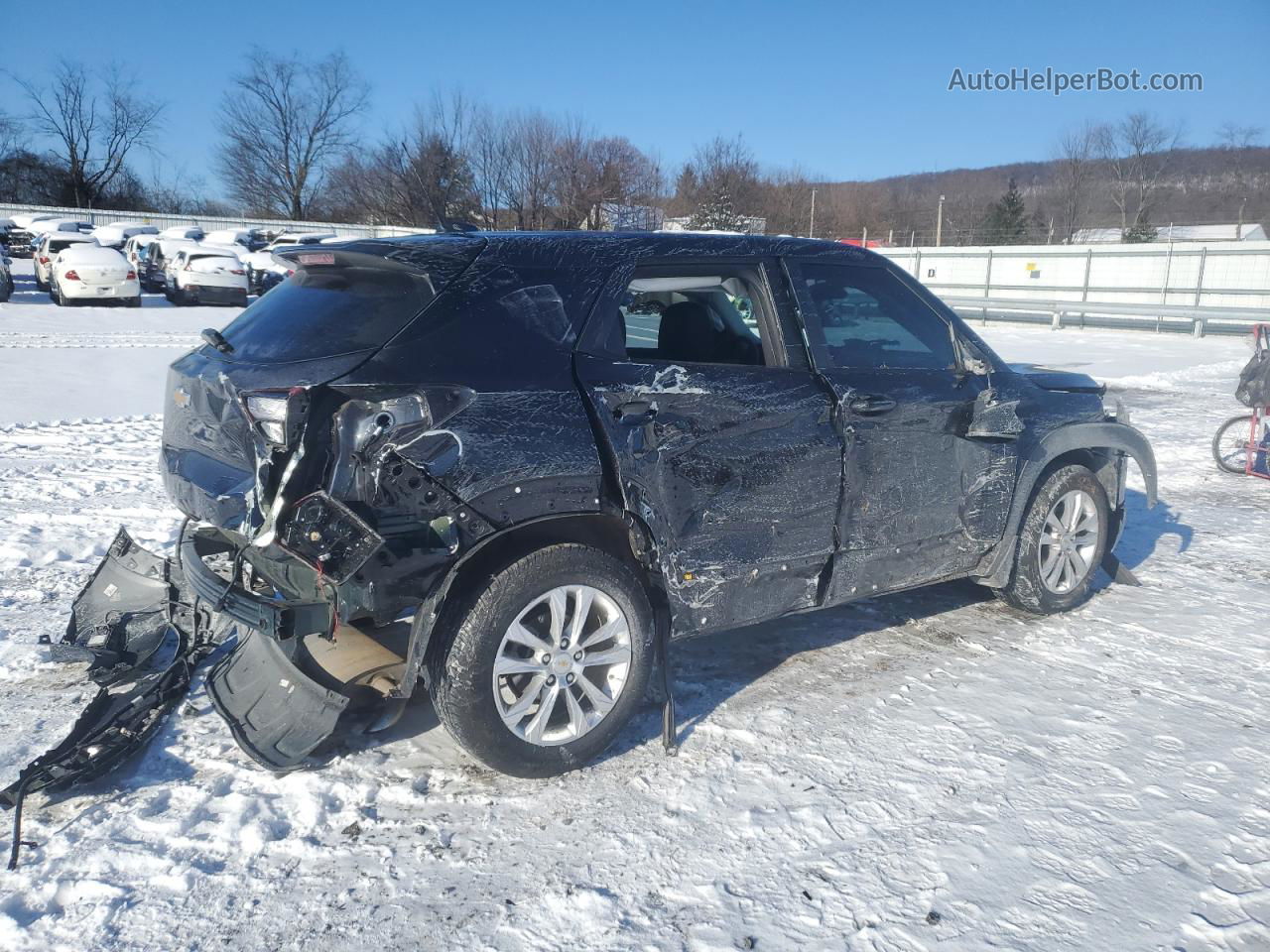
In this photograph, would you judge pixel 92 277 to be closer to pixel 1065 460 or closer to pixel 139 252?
pixel 139 252

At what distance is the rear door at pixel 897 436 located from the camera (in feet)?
13.2

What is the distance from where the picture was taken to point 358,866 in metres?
2.91

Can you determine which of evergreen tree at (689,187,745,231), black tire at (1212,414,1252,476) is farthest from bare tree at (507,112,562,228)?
black tire at (1212,414,1252,476)

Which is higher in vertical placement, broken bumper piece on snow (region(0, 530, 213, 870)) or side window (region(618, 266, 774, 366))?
side window (region(618, 266, 774, 366))

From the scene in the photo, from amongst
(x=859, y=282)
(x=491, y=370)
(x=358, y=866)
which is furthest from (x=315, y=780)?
(x=859, y=282)

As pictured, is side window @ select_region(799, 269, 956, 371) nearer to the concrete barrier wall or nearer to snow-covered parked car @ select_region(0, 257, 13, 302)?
snow-covered parked car @ select_region(0, 257, 13, 302)

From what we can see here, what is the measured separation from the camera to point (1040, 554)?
16.1 ft

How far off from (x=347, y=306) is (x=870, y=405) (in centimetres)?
213

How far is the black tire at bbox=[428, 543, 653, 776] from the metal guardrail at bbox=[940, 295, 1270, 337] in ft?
71.8

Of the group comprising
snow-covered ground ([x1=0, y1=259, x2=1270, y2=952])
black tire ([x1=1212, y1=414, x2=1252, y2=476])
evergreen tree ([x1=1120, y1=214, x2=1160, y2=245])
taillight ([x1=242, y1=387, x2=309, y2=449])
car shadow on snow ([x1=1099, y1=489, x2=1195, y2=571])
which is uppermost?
evergreen tree ([x1=1120, y1=214, x2=1160, y2=245])

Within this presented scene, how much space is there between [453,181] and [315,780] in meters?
35.3

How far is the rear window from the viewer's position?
325 cm

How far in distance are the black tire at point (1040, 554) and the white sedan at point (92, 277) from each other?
24145 mm

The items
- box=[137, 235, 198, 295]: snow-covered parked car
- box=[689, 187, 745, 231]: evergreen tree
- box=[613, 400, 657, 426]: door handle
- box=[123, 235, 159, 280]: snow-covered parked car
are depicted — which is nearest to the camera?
box=[613, 400, 657, 426]: door handle
